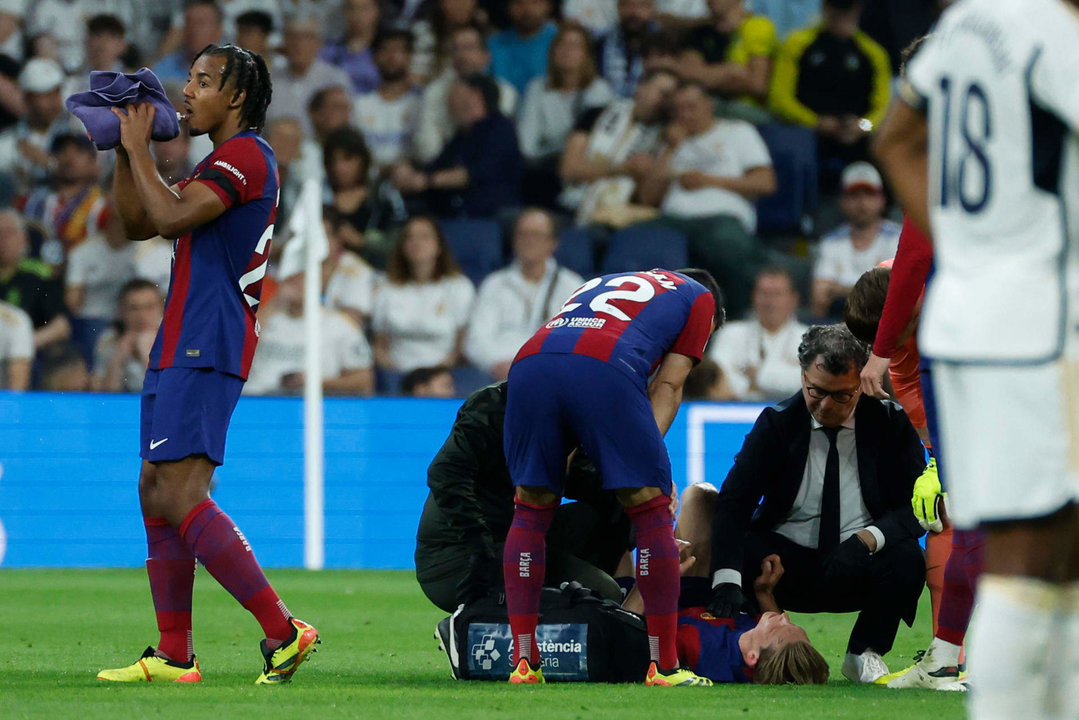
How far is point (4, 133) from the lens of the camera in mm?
12766

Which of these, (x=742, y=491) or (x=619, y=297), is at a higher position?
(x=619, y=297)

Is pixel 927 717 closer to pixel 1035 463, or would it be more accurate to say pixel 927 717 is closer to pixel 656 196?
pixel 1035 463

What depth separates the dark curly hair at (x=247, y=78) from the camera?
498cm

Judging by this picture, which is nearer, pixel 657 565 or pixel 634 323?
pixel 657 565

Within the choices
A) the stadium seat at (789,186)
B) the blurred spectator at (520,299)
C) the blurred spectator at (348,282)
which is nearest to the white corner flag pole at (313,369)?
the blurred spectator at (348,282)

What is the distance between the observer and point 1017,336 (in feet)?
8.01

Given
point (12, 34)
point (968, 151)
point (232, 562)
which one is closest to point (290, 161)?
point (12, 34)

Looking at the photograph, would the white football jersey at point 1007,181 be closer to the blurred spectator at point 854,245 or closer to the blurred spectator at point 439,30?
the blurred spectator at point 854,245

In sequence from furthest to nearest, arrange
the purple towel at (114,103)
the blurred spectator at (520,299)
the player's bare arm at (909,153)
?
the blurred spectator at (520,299), the purple towel at (114,103), the player's bare arm at (909,153)

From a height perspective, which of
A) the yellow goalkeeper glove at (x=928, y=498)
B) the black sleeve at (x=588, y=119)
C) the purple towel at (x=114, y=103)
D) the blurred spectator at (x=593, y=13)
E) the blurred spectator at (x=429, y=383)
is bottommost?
the blurred spectator at (x=429, y=383)

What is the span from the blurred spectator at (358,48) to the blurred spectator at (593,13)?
1696 mm

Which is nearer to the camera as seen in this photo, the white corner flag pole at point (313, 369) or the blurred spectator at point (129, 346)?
the white corner flag pole at point (313, 369)

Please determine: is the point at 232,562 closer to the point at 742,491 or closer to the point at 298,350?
the point at 742,491

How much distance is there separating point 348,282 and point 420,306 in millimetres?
605
